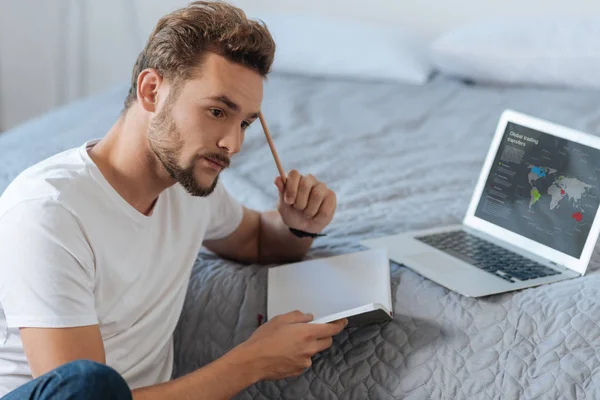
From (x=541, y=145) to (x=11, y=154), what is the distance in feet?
3.73

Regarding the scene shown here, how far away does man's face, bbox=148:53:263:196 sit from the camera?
3.76 ft

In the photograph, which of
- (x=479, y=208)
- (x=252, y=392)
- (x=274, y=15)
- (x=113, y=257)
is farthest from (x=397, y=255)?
(x=274, y=15)

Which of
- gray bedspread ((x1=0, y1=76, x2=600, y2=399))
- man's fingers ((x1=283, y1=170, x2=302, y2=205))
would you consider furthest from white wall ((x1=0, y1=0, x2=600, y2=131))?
man's fingers ((x1=283, y1=170, x2=302, y2=205))

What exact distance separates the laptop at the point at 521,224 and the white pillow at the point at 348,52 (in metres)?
0.92

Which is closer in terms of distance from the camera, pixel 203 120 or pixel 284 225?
pixel 203 120

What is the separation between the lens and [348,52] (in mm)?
2410

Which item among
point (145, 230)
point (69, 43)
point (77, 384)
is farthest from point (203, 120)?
point (69, 43)

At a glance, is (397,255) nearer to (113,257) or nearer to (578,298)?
(578,298)

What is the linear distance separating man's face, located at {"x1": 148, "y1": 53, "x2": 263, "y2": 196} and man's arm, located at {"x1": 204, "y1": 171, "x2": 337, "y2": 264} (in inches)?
8.1

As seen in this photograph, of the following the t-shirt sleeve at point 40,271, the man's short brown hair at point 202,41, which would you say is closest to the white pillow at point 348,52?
the man's short brown hair at point 202,41

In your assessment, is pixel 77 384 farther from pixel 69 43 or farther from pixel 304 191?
pixel 69 43

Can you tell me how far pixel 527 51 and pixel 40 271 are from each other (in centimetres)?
161

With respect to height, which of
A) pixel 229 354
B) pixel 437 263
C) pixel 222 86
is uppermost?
pixel 222 86

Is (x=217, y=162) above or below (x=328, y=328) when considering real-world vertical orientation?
above
